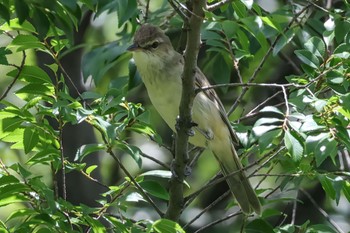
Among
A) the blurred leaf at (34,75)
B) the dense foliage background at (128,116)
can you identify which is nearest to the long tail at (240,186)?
the dense foliage background at (128,116)

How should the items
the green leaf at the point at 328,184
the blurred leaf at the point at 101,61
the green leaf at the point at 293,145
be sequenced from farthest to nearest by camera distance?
the blurred leaf at the point at 101,61
the green leaf at the point at 328,184
the green leaf at the point at 293,145

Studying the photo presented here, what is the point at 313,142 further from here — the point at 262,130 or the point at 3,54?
the point at 3,54

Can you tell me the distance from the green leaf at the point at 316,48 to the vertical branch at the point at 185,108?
2.29 feet

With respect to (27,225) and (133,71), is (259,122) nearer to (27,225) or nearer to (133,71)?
(27,225)

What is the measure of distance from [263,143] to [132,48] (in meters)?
1.36

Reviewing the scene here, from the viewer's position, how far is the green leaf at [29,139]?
3.32 meters

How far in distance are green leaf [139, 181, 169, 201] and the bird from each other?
0.68 metres

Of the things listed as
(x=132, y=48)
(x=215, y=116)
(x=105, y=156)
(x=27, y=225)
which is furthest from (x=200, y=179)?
(x=27, y=225)

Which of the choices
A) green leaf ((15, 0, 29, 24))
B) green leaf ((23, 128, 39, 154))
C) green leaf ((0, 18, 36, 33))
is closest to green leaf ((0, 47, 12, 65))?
green leaf ((0, 18, 36, 33))

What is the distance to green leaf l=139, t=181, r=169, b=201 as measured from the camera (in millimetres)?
3598

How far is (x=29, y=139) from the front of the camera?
10.9ft

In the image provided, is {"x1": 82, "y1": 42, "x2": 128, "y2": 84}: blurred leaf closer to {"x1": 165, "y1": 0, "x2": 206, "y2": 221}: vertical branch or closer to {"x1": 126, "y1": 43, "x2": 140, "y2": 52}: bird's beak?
{"x1": 126, "y1": 43, "x2": 140, "y2": 52}: bird's beak

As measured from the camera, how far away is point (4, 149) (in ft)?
20.1

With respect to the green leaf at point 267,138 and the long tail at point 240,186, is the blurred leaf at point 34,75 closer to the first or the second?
the green leaf at point 267,138
